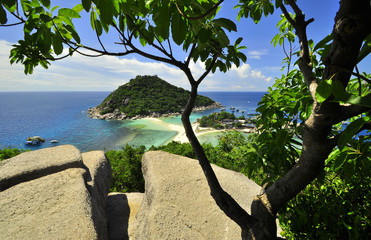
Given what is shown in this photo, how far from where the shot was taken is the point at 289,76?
246 cm

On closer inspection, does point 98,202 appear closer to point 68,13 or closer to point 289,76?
point 68,13

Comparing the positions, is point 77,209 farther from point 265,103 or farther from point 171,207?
point 265,103

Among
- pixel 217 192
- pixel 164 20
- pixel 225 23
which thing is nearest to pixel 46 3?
pixel 164 20

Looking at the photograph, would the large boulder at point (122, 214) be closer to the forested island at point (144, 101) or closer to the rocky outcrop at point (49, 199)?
the rocky outcrop at point (49, 199)

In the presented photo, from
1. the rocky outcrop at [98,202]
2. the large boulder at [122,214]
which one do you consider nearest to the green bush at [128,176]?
the large boulder at [122,214]

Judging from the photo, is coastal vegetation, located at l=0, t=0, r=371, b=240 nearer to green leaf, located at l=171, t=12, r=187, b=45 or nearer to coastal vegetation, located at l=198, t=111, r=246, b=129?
green leaf, located at l=171, t=12, r=187, b=45

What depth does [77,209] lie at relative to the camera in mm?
2984

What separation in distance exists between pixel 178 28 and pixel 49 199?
13.3 feet

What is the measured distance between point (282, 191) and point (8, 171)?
5444 millimetres

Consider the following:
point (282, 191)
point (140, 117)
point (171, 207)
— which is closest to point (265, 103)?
point (282, 191)

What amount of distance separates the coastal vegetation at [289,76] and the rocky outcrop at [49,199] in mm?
2435

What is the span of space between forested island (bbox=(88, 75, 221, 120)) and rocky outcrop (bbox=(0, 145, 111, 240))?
5203cm

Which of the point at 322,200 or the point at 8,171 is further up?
the point at 322,200

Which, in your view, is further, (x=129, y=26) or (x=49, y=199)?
(x=49, y=199)
